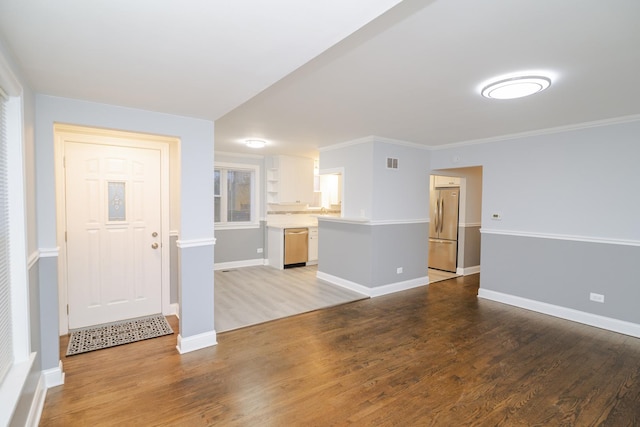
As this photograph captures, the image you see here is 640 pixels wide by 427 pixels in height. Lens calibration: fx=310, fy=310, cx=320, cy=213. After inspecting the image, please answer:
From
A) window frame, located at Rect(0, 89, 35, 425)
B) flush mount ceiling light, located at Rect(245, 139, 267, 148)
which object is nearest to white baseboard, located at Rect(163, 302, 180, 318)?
window frame, located at Rect(0, 89, 35, 425)

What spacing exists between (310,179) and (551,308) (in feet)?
15.9

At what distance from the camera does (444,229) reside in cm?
638

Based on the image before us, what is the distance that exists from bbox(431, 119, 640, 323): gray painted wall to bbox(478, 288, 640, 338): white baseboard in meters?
0.06

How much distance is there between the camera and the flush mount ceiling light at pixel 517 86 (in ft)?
7.86

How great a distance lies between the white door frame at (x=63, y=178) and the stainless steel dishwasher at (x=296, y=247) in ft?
9.49

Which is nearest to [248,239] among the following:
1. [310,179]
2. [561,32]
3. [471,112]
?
[310,179]

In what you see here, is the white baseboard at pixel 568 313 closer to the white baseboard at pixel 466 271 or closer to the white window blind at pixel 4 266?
the white baseboard at pixel 466 271

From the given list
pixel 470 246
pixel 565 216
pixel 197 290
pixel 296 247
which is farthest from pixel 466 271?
pixel 197 290

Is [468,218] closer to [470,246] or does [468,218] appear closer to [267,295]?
[470,246]

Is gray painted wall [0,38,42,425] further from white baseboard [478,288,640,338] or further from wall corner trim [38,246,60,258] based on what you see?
white baseboard [478,288,640,338]

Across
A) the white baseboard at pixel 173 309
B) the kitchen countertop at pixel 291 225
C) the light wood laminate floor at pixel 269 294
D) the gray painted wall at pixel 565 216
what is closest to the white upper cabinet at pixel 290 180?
the kitchen countertop at pixel 291 225

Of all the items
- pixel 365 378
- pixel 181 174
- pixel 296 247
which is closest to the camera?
pixel 365 378

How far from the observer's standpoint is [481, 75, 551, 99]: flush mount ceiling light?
2.39m

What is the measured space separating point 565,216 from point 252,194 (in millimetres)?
5526
